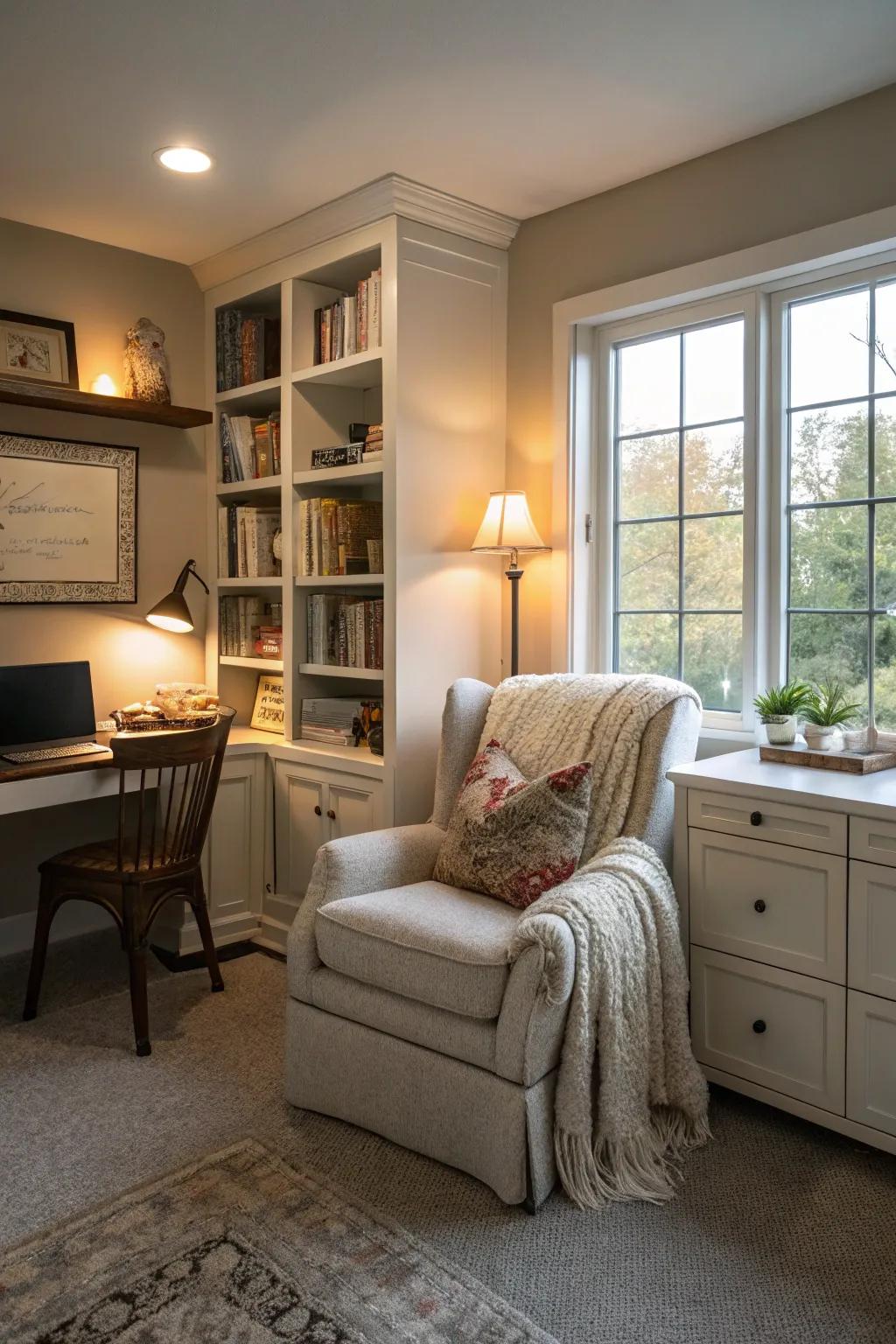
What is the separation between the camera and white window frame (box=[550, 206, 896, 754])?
2641 mm

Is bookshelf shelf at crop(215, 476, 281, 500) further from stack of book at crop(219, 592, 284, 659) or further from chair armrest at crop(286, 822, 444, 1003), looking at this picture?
chair armrest at crop(286, 822, 444, 1003)

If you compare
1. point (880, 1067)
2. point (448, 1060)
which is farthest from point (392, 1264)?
point (880, 1067)

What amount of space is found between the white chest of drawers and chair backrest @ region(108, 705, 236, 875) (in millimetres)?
1357

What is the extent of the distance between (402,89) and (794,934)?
87.3 inches

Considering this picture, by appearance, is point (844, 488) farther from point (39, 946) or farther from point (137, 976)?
point (39, 946)

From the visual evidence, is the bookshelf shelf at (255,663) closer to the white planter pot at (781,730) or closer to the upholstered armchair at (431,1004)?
the upholstered armchair at (431,1004)

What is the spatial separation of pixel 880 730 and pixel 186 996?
217cm

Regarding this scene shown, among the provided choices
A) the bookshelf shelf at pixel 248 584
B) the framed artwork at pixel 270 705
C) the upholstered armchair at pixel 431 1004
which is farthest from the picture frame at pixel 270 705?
the upholstered armchair at pixel 431 1004

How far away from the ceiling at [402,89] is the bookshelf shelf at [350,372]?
50cm

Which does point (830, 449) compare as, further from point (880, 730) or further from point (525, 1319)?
point (525, 1319)

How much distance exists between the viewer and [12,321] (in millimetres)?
3371

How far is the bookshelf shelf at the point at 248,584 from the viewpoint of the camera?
3.62m

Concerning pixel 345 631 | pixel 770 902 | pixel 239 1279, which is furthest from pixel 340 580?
pixel 239 1279

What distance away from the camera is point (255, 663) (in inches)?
147
